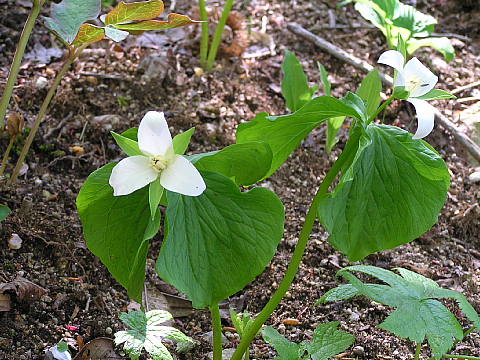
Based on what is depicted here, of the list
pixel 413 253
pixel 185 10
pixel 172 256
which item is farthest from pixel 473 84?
pixel 172 256

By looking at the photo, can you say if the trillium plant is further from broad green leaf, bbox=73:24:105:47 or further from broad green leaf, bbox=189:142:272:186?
broad green leaf, bbox=73:24:105:47

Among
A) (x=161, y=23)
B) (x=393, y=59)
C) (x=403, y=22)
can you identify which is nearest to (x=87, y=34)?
(x=161, y=23)

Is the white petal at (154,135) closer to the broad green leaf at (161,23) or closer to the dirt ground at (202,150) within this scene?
the broad green leaf at (161,23)

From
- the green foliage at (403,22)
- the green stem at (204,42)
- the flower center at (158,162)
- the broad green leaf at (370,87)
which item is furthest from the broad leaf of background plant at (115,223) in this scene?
the green foliage at (403,22)

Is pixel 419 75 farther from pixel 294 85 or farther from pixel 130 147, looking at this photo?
pixel 294 85

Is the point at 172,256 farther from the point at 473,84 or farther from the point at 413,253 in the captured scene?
the point at 473,84

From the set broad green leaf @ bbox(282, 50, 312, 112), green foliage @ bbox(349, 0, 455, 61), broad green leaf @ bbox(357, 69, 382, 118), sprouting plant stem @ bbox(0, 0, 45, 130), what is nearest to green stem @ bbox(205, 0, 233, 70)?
broad green leaf @ bbox(282, 50, 312, 112)
